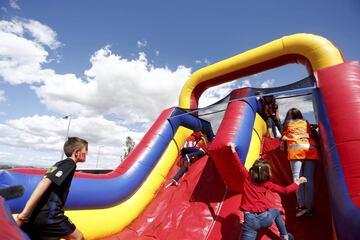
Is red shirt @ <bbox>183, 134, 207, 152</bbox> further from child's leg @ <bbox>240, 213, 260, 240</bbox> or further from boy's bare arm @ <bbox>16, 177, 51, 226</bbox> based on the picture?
boy's bare arm @ <bbox>16, 177, 51, 226</bbox>

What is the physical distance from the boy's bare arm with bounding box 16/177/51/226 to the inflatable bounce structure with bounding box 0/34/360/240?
2.77 ft

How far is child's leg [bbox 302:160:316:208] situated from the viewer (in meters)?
2.98

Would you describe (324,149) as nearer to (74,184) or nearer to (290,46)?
(290,46)

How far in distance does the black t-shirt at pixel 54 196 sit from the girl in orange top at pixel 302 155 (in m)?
2.30

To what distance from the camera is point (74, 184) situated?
10.8 ft

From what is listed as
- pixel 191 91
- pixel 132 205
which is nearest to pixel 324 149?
pixel 132 205

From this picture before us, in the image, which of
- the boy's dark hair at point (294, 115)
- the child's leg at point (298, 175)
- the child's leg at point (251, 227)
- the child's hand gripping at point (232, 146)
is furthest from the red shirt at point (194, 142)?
the child's leg at point (251, 227)

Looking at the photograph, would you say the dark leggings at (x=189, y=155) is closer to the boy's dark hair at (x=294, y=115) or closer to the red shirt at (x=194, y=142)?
the red shirt at (x=194, y=142)

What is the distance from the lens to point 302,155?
126 inches

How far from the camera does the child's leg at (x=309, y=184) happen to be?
9.77 ft

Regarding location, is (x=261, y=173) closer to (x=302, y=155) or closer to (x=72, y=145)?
(x=302, y=155)

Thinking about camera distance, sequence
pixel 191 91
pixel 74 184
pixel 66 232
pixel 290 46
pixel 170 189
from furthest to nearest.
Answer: pixel 191 91 → pixel 290 46 → pixel 170 189 → pixel 74 184 → pixel 66 232

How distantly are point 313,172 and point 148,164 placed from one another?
2368 mm

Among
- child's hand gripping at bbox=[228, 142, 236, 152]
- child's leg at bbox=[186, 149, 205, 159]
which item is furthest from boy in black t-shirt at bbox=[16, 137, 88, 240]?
child's leg at bbox=[186, 149, 205, 159]
